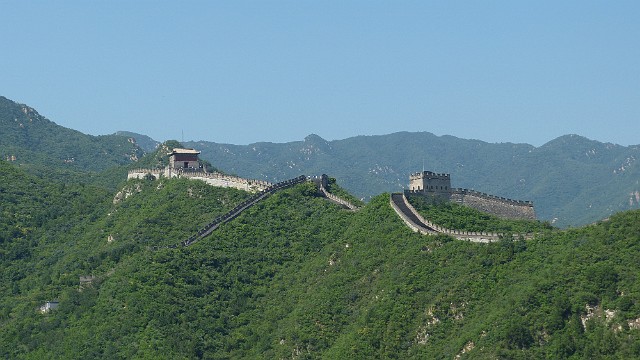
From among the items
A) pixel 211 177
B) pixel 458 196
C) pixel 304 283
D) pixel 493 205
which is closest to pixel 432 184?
pixel 458 196

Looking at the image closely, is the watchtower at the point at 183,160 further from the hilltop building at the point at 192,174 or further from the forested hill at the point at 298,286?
the forested hill at the point at 298,286

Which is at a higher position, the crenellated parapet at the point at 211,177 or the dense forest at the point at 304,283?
the crenellated parapet at the point at 211,177

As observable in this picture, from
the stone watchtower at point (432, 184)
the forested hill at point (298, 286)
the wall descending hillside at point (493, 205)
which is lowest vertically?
the forested hill at point (298, 286)

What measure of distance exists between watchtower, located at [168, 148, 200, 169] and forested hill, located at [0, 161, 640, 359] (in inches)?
163

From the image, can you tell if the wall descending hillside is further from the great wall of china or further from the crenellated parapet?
the crenellated parapet

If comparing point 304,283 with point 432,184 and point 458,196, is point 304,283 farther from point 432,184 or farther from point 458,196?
point 458,196

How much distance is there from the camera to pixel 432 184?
165 m

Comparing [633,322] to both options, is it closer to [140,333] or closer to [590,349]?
[590,349]

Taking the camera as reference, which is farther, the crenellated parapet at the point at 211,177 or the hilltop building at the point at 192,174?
the hilltop building at the point at 192,174

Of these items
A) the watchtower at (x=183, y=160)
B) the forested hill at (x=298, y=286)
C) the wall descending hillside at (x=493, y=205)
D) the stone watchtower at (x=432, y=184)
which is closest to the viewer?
the forested hill at (x=298, y=286)

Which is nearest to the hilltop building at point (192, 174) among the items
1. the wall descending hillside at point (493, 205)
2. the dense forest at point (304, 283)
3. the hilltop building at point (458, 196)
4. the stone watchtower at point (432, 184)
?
the dense forest at point (304, 283)

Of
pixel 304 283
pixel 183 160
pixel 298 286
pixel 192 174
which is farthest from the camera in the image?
pixel 183 160

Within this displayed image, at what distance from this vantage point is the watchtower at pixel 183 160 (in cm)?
18773

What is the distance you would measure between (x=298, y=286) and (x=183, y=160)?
47.9 metres
